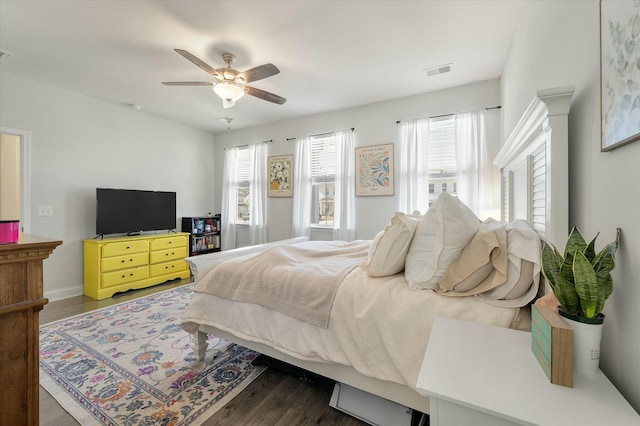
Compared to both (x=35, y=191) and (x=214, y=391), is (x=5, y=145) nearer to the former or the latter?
(x=35, y=191)

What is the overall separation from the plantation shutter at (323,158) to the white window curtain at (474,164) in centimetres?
178

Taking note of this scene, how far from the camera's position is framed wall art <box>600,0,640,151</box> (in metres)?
0.68

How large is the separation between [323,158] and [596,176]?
3640 mm

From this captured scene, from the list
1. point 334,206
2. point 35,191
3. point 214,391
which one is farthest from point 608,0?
point 35,191

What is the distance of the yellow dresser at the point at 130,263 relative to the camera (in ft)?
11.4

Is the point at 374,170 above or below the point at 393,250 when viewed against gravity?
above

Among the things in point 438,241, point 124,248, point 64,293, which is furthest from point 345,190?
point 64,293

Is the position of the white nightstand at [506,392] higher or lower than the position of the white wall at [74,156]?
lower

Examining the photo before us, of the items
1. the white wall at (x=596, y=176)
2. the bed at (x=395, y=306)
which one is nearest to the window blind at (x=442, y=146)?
the bed at (x=395, y=306)

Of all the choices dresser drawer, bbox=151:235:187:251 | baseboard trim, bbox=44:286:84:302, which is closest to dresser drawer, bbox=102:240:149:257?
dresser drawer, bbox=151:235:187:251

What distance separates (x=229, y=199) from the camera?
5.29 meters

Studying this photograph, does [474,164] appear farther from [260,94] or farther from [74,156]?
[74,156]

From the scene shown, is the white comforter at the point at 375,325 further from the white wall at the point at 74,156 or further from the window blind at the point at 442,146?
the white wall at the point at 74,156

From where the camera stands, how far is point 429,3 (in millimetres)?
2016
